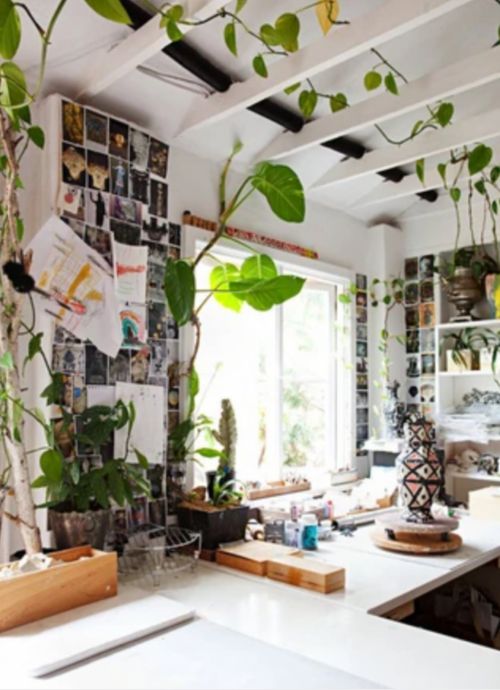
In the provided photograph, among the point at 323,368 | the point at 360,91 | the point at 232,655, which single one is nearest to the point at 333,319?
the point at 323,368

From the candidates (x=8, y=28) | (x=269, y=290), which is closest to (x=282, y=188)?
(x=269, y=290)

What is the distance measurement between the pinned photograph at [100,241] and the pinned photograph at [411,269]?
2000 mm

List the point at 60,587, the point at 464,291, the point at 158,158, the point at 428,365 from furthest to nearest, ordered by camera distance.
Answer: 1. the point at 428,365
2. the point at 464,291
3. the point at 158,158
4. the point at 60,587

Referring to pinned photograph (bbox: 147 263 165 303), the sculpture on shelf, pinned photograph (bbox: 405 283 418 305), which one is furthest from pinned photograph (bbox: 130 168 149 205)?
pinned photograph (bbox: 405 283 418 305)

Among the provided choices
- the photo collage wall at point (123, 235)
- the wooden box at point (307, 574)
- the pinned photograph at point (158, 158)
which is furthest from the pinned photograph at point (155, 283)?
the wooden box at point (307, 574)

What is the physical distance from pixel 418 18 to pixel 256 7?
20.5 inches

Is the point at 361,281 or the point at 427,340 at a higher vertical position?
the point at 361,281

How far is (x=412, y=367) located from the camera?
A: 11.1ft

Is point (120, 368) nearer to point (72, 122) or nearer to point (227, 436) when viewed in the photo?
point (227, 436)

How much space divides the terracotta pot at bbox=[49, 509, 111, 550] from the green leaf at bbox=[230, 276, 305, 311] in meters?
0.84

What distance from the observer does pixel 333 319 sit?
3.23 metres

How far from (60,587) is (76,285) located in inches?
32.5

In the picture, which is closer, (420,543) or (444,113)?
(420,543)

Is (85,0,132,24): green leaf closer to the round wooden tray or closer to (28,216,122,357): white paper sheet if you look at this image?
(28,216,122,357): white paper sheet
